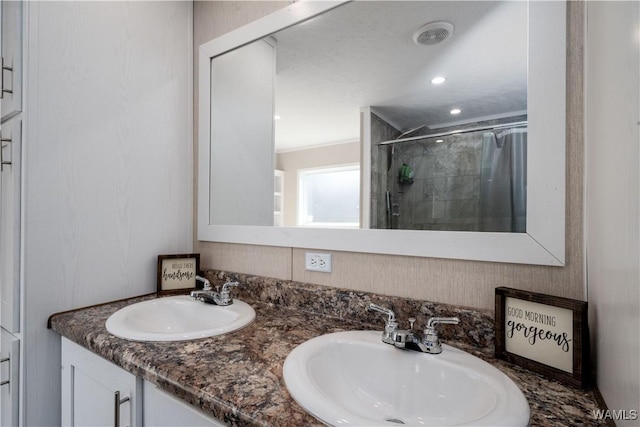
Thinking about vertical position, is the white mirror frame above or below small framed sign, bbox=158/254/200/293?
above

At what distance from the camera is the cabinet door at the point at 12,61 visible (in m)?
1.04

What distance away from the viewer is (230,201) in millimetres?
1450

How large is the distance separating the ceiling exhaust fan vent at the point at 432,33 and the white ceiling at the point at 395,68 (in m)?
0.01

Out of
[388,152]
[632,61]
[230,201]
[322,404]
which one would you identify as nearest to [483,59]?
[388,152]

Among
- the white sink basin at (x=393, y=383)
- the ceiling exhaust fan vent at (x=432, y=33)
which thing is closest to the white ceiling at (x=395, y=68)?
the ceiling exhaust fan vent at (x=432, y=33)

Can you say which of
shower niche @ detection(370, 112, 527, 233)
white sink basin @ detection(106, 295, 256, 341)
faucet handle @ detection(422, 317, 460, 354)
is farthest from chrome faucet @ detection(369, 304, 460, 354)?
white sink basin @ detection(106, 295, 256, 341)

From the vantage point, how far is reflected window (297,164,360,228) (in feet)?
3.61

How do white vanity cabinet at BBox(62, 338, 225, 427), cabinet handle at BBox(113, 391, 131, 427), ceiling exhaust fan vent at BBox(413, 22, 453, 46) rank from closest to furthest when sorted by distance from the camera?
1. white vanity cabinet at BBox(62, 338, 225, 427)
2. cabinet handle at BBox(113, 391, 131, 427)
3. ceiling exhaust fan vent at BBox(413, 22, 453, 46)

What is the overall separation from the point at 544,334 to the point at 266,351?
65 cm

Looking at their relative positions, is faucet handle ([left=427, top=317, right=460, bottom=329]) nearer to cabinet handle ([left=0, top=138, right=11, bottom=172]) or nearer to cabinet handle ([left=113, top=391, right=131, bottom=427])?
cabinet handle ([left=113, top=391, right=131, bottom=427])

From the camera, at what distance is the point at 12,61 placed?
1054mm

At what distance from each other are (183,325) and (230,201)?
0.55 meters

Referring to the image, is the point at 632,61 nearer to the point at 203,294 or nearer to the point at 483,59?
the point at 483,59

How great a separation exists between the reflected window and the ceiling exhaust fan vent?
43 cm
